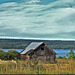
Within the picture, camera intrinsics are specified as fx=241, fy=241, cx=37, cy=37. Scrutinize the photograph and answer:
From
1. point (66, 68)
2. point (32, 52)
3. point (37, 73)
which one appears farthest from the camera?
point (32, 52)

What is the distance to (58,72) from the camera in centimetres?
1387

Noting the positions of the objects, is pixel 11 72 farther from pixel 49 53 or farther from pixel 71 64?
pixel 49 53

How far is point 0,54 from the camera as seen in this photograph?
51.0 meters

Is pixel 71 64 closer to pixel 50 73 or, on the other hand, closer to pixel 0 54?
pixel 50 73

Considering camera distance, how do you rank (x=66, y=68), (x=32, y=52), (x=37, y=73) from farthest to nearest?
(x=32, y=52) < (x=66, y=68) < (x=37, y=73)

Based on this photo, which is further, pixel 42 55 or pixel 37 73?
pixel 42 55

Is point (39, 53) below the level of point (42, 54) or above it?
above

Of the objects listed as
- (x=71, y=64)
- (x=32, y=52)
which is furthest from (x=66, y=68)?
(x=32, y=52)

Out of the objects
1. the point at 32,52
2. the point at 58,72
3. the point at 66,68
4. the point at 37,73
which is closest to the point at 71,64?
the point at 66,68

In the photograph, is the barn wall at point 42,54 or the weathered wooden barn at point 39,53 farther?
the barn wall at point 42,54

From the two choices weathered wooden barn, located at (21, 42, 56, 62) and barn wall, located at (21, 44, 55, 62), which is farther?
barn wall, located at (21, 44, 55, 62)

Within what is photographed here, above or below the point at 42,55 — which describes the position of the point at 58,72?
below

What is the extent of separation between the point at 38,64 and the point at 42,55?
3407 cm

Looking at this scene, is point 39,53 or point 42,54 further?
point 42,54
